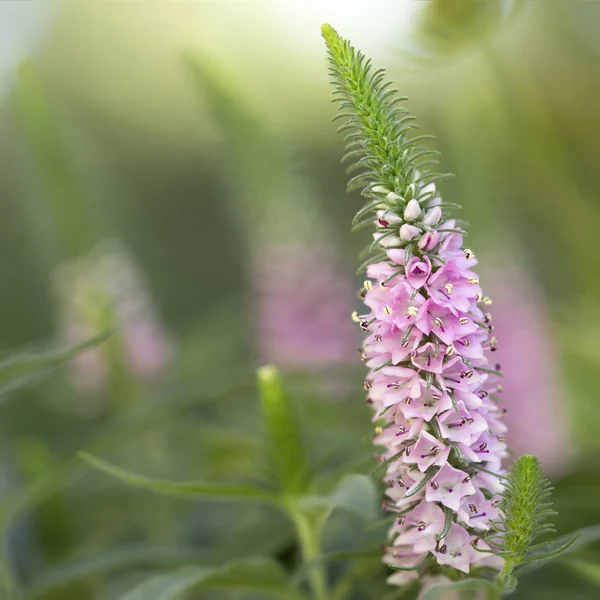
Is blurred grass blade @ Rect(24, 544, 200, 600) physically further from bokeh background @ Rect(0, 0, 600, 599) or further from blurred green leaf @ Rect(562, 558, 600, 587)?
blurred green leaf @ Rect(562, 558, 600, 587)

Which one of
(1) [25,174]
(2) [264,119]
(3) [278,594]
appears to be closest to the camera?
(3) [278,594]

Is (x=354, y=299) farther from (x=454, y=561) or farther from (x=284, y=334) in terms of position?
(x=454, y=561)

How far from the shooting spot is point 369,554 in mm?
584

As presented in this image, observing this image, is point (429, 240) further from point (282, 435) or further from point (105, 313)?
point (105, 313)

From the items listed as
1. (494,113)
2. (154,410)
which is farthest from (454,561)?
(494,113)

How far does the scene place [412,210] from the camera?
1.63ft

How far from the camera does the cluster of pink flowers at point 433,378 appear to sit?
498mm

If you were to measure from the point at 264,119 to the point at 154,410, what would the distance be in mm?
572

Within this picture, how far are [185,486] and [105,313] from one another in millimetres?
793

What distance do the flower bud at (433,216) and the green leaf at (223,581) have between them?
0.94ft

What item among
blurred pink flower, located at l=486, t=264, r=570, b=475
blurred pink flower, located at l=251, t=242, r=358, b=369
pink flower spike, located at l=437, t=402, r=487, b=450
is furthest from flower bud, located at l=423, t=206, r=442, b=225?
blurred pink flower, located at l=251, t=242, r=358, b=369

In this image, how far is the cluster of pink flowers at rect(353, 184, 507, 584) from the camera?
1.63 feet

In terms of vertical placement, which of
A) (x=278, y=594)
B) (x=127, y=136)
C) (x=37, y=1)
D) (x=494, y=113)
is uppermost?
(x=37, y=1)

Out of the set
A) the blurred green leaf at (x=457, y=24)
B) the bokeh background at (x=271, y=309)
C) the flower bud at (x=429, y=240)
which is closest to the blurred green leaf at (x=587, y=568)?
the bokeh background at (x=271, y=309)
